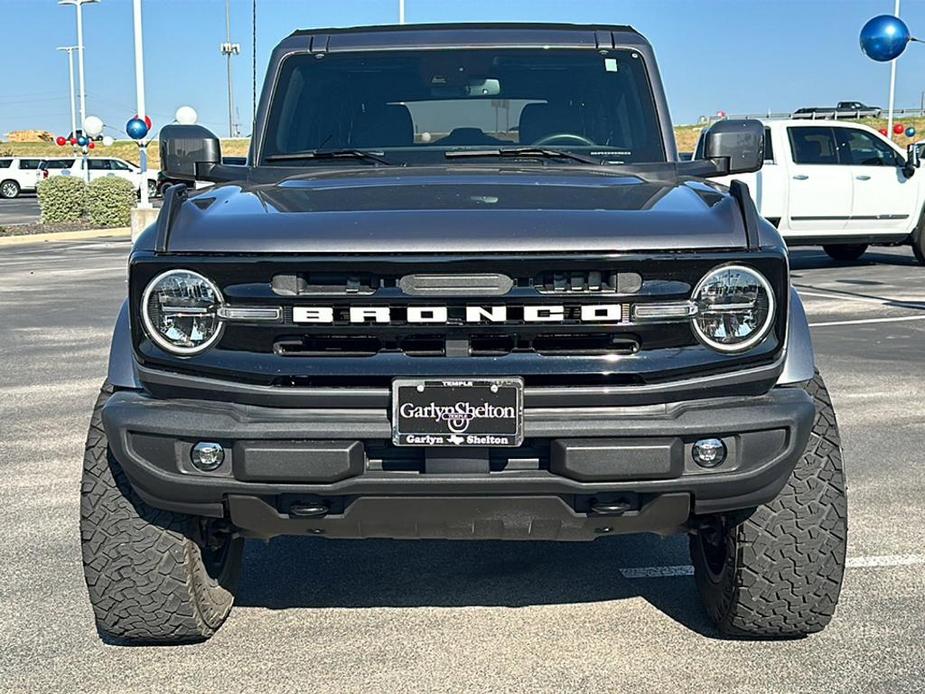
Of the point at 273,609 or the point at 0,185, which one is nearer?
the point at 273,609

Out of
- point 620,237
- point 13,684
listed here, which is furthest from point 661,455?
point 13,684

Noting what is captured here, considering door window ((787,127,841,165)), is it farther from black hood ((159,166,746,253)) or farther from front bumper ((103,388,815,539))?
front bumper ((103,388,815,539))

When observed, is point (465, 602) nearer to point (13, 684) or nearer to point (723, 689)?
point (723, 689)

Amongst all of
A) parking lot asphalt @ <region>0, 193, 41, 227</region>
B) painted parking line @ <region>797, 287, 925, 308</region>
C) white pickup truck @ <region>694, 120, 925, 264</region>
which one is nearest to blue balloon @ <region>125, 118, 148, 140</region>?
parking lot asphalt @ <region>0, 193, 41, 227</region>

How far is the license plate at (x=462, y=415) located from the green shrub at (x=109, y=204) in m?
26.4

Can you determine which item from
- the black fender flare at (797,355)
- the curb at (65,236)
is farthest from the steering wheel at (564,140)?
the curb at (65,236)

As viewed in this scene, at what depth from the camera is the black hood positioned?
311cm

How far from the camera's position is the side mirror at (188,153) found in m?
4.52

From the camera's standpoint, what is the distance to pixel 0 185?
4838 cm

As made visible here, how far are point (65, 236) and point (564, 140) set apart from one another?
22.3m

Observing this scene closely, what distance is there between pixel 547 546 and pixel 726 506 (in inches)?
62.1

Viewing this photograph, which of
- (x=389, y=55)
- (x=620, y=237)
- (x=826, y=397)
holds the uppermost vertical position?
(x=389, y=55)

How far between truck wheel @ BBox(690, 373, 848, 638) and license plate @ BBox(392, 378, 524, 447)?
0.78 m

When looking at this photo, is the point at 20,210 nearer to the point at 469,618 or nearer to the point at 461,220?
the point at 469,618
